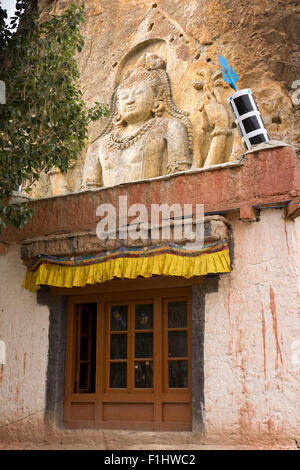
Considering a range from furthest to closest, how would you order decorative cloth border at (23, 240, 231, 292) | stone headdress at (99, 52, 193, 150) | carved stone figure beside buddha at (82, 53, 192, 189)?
stone headdress at (99, 52, 193, 150) < carved stone figure beside buddha at (82, 53, 192, 189) < decorative cloth border at (23, 240, 231, 292)

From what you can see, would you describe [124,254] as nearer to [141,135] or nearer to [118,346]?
[118,346]

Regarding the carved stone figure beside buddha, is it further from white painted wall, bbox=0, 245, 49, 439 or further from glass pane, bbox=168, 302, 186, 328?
glass pane, bbox=168, 302, 186, 328

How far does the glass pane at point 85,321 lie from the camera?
7785 mm

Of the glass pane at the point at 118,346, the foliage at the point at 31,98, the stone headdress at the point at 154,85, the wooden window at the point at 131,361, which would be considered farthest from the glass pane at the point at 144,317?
the stone headdress at the point at 154,85

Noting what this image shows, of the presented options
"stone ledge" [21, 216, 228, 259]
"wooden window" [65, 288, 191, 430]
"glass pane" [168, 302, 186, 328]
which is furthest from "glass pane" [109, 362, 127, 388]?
"stone ledge" [21, 216, 228, 259]

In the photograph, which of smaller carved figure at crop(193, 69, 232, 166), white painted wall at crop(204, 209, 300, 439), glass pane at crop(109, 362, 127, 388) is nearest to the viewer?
white painted wall at crop(204, 209, 300, 439)

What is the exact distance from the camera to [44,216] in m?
8.03

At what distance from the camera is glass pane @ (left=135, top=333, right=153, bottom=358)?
7219 mm

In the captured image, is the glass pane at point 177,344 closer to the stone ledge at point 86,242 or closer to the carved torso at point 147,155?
the stone ledge at point 86,242

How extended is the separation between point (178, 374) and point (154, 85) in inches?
200

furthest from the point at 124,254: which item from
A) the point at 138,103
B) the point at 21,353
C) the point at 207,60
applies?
the point at 207,60

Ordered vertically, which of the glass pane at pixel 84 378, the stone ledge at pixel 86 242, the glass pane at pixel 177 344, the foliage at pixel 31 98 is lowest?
the glass pane at pixel 84 378
